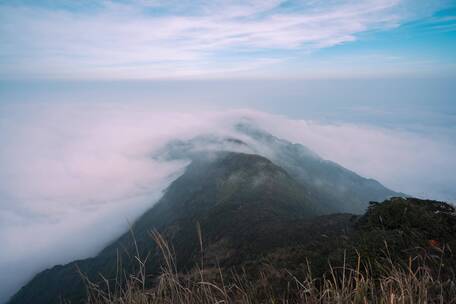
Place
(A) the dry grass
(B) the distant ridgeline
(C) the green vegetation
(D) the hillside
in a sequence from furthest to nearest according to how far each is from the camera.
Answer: (D) the hillside < (B) the distant ridgeline < (C) the green vegetation < (A) the dry grass

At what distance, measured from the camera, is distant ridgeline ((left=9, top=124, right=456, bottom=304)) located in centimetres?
763

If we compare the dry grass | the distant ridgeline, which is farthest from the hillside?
the dry grass

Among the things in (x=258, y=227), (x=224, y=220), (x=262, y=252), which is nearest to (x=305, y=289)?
(x=262, y=252)

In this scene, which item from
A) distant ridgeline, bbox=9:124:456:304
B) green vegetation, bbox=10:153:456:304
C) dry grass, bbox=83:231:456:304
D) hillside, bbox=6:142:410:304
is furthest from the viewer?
hillside, bbox=6:142:410:304

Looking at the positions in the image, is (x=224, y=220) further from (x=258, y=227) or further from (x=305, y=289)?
(x=305, y=289)

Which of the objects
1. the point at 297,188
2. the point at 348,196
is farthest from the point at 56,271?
the point at 348,196

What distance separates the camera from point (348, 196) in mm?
175750

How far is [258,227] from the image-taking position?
64125 millimetres

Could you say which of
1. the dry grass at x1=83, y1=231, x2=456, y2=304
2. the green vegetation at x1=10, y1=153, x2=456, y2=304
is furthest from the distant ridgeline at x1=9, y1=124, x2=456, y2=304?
the dry grass at x1=83, y1=231, x2=456, y2=304

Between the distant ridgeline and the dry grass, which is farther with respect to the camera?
the distant ridgeline

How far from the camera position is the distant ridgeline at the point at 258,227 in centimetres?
763

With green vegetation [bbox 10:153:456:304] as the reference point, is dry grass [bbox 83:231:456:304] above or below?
above

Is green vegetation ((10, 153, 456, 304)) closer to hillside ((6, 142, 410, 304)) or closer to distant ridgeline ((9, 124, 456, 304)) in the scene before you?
distant ridgeline ((9, 124, 456, 304))

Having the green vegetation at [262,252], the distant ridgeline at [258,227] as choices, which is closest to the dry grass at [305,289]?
the green vegetation at [262,252]
